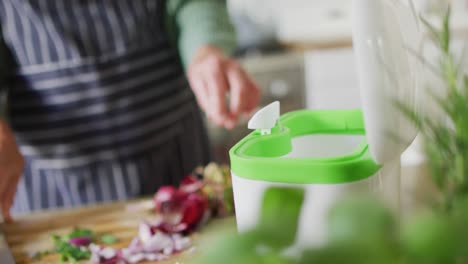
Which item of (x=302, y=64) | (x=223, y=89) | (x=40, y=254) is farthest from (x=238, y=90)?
(x=302, y=64)

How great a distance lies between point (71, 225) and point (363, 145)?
17.1 inches

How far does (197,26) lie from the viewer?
0.97 m

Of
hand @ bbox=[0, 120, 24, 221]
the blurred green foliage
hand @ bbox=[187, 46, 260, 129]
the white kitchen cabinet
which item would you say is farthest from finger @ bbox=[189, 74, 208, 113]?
the white kitchen cabinet

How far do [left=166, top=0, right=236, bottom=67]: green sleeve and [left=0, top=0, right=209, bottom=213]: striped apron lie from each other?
4 centimetres

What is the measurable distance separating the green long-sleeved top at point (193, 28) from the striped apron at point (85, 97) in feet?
0.08

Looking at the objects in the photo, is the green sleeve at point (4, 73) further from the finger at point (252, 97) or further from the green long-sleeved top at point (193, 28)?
the finger at point (252, 97)

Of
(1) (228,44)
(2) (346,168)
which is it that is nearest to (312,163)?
(2) (346,168)

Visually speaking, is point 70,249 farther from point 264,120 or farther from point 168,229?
point 264,120

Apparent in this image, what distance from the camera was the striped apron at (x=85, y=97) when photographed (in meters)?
0.96

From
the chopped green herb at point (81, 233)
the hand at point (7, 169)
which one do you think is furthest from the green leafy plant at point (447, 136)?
the hand at point (7, 169)

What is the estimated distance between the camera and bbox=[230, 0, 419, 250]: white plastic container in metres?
0.38

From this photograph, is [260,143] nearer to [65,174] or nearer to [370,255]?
[370,255]

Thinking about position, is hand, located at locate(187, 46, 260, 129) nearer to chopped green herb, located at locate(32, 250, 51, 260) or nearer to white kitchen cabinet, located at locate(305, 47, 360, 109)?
chopped green herb, located at locate(32, 250, 51, 260)

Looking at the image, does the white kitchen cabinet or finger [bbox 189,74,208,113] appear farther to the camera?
the white kitchen cabinet
